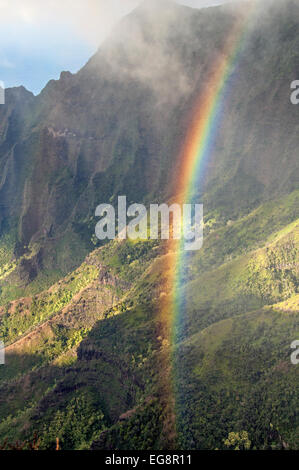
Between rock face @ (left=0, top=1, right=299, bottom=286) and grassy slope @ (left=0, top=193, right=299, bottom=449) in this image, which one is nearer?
grassy slope @ (left=0, top=193, right=299, bottom=449)

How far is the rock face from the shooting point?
13388 cm

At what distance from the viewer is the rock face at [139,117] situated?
134 meters

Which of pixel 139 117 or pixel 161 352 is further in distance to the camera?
pixel 139 117

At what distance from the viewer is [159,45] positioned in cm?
15425

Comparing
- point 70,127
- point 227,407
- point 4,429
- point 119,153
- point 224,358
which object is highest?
point 70,127

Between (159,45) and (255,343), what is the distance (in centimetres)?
11909

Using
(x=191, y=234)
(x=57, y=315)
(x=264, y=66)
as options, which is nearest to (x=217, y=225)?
(x=191, y=234)

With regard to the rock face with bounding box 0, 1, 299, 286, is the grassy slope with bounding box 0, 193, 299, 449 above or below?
below

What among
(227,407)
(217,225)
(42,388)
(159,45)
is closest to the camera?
(227,407)

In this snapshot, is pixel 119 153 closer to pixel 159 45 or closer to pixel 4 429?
pixel 159 45

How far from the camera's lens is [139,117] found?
16000 cm

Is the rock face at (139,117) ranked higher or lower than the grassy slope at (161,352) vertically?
higher

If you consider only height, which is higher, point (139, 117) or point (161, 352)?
point (139, 117)

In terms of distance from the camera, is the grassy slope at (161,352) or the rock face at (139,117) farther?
the rock face at (139,117)
